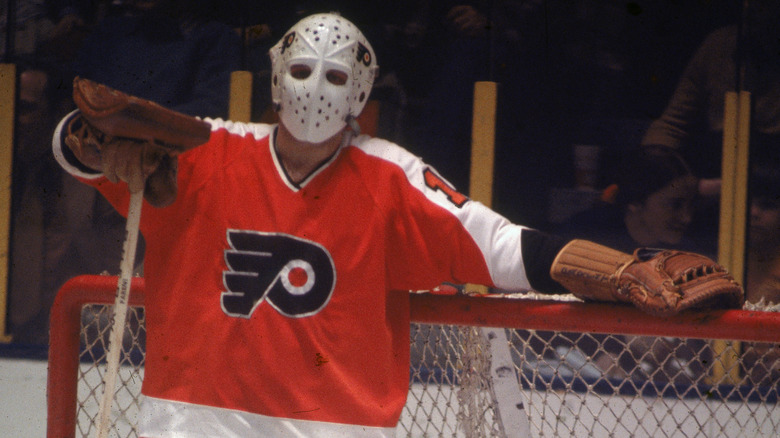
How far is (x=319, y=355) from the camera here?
43.0 inches

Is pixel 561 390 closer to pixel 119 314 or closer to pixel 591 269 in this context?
pixel 591 269

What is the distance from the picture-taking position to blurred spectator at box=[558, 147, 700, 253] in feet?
8.95

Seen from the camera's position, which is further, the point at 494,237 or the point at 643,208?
the point at 643,208

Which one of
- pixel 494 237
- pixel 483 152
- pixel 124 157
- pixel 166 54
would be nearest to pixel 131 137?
pixel 124 157

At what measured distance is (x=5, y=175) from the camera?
9.30 feet

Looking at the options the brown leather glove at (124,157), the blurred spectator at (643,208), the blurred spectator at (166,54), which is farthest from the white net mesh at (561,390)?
the blurred spectator at (166,54)

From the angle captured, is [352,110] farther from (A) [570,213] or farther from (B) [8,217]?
(B) [8,217]

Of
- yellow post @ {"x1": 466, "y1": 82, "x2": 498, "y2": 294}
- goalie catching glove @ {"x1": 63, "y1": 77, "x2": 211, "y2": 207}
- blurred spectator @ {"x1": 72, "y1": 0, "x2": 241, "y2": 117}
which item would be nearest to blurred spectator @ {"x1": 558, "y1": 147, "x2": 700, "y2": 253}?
yellow post @ {"x1": 466, "y1": 82, "x2": 498, "y2": 294}

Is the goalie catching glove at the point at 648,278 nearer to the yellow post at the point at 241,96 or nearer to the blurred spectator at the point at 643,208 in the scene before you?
the blurred spectator at the point at 643,208

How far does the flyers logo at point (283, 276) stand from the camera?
3.59ft

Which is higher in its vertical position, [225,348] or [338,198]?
[338,198]

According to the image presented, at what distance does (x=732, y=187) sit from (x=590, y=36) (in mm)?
886

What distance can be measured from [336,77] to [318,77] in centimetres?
5

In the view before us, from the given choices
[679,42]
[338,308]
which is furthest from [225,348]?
[679,42]
